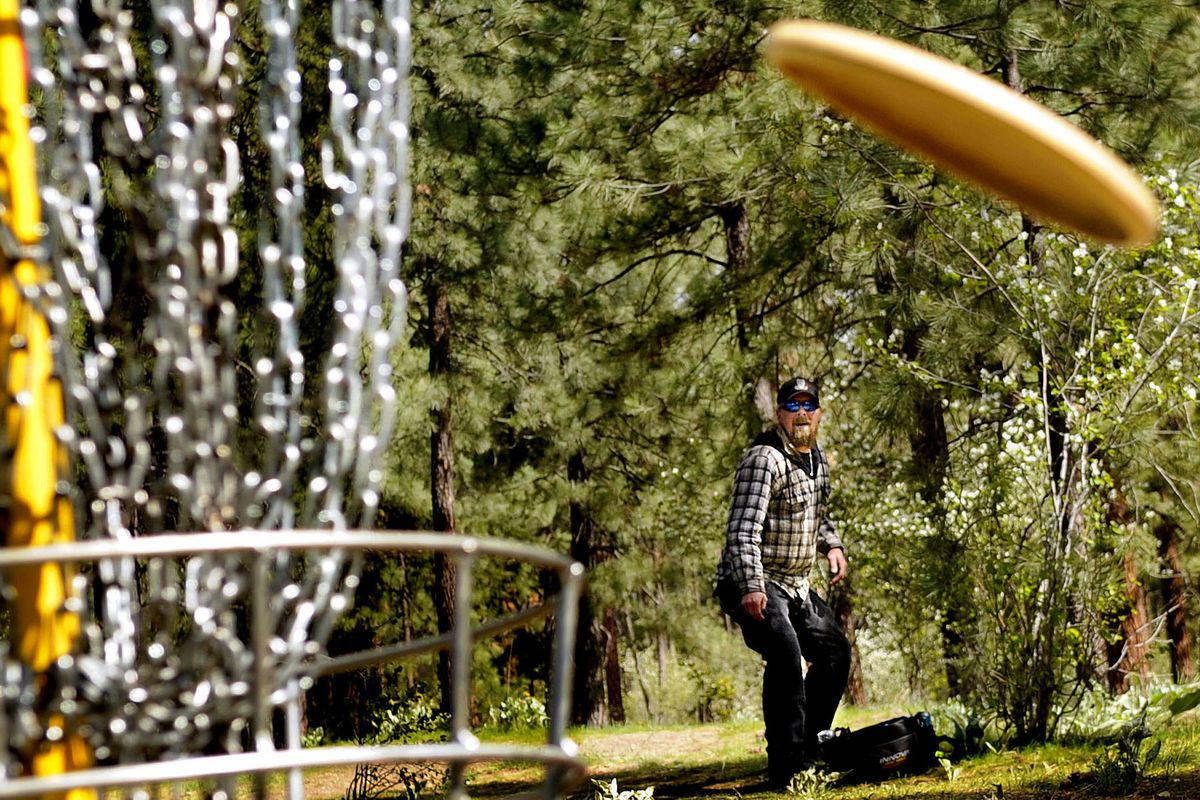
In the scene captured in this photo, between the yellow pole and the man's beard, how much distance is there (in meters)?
5.17

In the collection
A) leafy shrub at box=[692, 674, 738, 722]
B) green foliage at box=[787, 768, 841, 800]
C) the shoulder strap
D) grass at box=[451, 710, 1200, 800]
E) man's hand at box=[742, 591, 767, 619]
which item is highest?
the shoulder strap

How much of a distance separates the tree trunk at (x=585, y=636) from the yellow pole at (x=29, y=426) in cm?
1502

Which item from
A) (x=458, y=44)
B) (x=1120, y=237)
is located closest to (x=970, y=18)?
(x=458, y=44)

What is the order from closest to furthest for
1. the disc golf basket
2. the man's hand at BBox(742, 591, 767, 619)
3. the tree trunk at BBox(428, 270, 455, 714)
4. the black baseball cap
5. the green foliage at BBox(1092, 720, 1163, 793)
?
the disc golf basket
the green foliage at BBox(1092, 720, 1163, 793)
the man's hand at BBox(742, 591, 767, 619)
the black baseball cap
the tree trunk at BBox(428, 270, 455, 714)

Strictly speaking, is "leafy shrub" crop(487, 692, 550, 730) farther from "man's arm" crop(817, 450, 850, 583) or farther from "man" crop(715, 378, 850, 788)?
"man" crop(715, 378, 850, 788)

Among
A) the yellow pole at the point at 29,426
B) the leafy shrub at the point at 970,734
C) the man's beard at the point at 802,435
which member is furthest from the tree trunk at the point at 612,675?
the yellow pole at the point at 29,426

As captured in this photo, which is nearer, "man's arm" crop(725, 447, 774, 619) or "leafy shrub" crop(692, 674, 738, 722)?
"man's arm" crop(725, 447, 774, 619)

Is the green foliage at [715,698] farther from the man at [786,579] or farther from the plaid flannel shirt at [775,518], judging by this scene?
the plaid flannel shirt at [775,518]

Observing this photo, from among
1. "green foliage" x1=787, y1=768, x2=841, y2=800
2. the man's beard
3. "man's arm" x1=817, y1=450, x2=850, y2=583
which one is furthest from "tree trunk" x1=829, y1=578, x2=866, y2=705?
"green foliage" x1=787, y1=768, x2=841, y2=800

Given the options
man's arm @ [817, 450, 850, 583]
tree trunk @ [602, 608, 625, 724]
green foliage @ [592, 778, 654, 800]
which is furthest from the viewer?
tree trunk @ [602, 608, 625, 724]

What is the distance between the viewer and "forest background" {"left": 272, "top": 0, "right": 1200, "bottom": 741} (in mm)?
7316

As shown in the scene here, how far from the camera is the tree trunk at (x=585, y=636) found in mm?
17125

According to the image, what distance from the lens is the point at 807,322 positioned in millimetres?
11766

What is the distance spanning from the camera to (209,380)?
1564 mm
